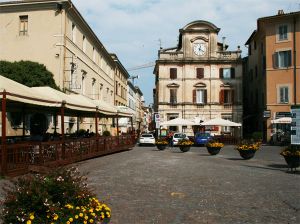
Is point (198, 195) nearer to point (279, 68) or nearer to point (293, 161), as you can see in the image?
point (293, 161)

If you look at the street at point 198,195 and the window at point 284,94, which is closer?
the street at point 198,195

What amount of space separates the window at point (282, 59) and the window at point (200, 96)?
13091 mm

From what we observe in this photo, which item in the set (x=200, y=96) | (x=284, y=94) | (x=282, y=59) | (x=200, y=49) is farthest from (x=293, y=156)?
(x=200, y=49)

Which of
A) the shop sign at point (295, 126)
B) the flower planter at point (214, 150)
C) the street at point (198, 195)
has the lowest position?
the street at point (198, 195)

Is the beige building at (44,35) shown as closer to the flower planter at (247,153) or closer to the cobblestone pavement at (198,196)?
the flower planter at (247,153)

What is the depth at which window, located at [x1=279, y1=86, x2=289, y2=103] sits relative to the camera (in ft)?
123

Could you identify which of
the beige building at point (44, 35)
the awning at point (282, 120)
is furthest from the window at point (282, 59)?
the beige building at point (44, 35)

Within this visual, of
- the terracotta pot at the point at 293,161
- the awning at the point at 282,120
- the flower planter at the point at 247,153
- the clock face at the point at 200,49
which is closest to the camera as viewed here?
the terracotta pot at the point at 293,161

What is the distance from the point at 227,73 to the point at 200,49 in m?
4.86

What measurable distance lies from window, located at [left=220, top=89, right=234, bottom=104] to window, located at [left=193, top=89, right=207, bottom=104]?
2.25 metres

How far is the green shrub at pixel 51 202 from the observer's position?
411 centimetres

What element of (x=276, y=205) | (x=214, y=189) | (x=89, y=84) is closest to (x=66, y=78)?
(x=89, y=84)

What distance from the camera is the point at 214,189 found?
9.65 m

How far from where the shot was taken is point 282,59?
37594 millimetres
